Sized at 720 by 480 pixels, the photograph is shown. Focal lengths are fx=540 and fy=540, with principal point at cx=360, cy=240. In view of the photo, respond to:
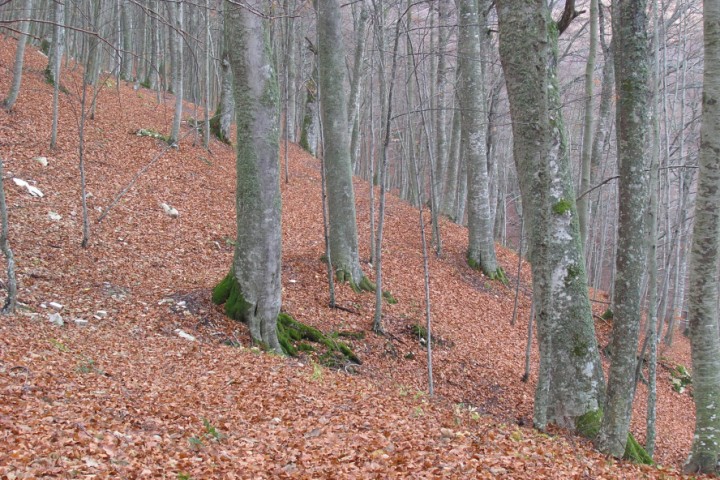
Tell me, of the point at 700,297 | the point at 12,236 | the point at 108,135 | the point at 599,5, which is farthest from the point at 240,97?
the point at 108,135

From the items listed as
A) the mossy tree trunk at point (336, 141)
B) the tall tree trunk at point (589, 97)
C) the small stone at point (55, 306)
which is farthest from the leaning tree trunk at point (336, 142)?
the small stone at point (55, 306)

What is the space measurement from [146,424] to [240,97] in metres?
4.16

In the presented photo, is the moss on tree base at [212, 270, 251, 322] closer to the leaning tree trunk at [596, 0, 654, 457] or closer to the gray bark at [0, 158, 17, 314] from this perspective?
the gray bark at [0, 158, 17, 314]

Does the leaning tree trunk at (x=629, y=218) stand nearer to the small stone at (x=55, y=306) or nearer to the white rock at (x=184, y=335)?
the white rock at (x=184, y=335)

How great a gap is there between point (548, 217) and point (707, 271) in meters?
1.61

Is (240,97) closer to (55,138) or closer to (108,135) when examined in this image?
(55,138)

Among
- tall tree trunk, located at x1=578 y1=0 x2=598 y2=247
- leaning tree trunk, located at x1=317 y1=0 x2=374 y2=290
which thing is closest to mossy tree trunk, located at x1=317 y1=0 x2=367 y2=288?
leaning tree trunk, located at x1=317 y1=0 x2=374 y2=290

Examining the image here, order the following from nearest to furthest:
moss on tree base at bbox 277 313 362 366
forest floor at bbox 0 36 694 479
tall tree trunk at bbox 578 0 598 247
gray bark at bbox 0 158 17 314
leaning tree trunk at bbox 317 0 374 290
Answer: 1. forest floor at bbox 0 36 694 479
2. gray bark at bbox 0 158 17 314
3. moss on tree base at bbox 277 313 362 366
4. leaning tree trunk at bbox 317 0 374 290
5. tall tree trunk at bbox 578 0 598 247

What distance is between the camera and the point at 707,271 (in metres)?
4.88

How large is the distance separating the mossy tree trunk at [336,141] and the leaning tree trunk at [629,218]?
18.2 feet

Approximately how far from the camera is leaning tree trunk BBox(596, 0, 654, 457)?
15.4 ft

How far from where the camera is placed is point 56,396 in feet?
13.9

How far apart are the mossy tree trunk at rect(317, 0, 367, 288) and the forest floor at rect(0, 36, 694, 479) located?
58cm

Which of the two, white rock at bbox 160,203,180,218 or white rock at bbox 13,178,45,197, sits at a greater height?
white rock at bbox 13,178,45,197
